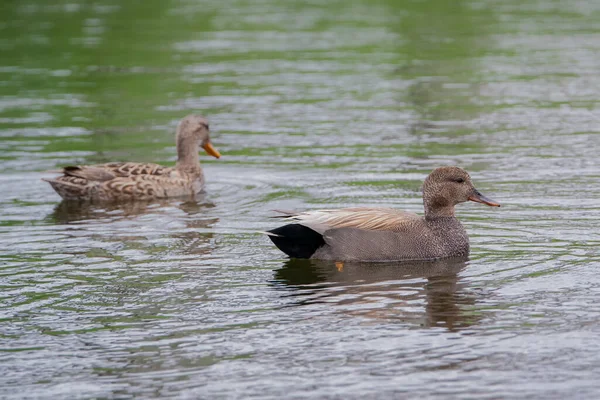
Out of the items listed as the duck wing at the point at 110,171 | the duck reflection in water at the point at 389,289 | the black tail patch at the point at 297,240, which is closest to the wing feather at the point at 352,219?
the black tail patch at the point at 297,240

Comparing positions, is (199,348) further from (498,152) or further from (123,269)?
(498,152)

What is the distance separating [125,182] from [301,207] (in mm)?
2671

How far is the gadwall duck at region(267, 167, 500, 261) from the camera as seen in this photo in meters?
11.7

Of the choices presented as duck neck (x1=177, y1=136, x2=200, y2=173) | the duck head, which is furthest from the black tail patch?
the duck head

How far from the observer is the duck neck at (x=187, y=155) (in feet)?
54.2

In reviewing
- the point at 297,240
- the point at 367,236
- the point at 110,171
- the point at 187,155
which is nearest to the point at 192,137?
the point at 187,155

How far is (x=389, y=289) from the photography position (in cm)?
1062

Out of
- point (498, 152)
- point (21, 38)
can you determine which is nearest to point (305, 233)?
point (498, 152)

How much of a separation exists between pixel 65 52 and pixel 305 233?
68.8 ft

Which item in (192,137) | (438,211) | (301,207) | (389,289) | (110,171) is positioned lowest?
(389,289)

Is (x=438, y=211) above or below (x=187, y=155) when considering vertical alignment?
below

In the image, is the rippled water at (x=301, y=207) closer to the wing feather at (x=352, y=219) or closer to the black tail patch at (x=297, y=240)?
the black tail patch at (x=297, y=240)

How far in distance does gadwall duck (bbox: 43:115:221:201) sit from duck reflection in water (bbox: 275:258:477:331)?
4458 millimetres

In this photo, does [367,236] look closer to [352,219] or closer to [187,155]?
[352,219]
